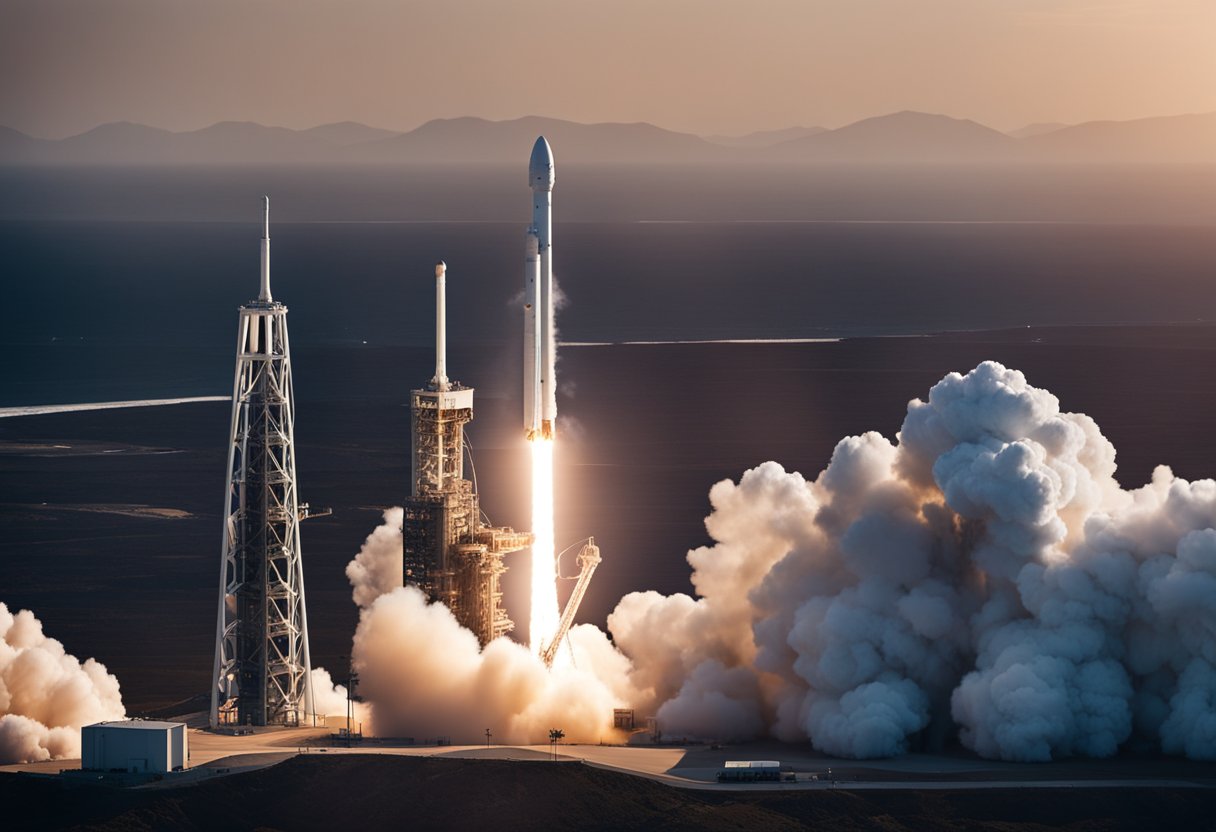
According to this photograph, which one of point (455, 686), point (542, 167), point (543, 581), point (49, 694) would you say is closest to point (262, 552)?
point (455, 686)

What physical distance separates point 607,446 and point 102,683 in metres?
66.1

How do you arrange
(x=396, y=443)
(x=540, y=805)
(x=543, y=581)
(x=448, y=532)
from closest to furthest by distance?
(x=540, y=805)
(x=448, y=532)
(x=543, y=581)
(x=396, y=443)

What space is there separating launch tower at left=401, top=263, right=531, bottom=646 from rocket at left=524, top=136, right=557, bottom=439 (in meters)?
2.35

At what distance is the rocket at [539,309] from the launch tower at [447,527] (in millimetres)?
2350

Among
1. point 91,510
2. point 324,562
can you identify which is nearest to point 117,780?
point 324,562

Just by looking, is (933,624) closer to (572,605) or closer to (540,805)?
(572,605)

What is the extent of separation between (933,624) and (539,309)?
17307 mm

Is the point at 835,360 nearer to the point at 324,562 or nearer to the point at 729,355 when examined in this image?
the point at 729,355

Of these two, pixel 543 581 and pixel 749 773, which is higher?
pixel 543 581

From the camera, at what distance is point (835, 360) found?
187 m

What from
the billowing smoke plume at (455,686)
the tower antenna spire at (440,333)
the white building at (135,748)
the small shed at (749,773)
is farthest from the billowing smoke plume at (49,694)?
the small shed at (749,773)

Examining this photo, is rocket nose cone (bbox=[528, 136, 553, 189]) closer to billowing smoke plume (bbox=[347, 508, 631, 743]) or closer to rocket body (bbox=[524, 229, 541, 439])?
rocket body (bbox=[524, 229, 541, 439])

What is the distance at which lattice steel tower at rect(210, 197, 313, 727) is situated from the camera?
7356 cm

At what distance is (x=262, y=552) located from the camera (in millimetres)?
73688
